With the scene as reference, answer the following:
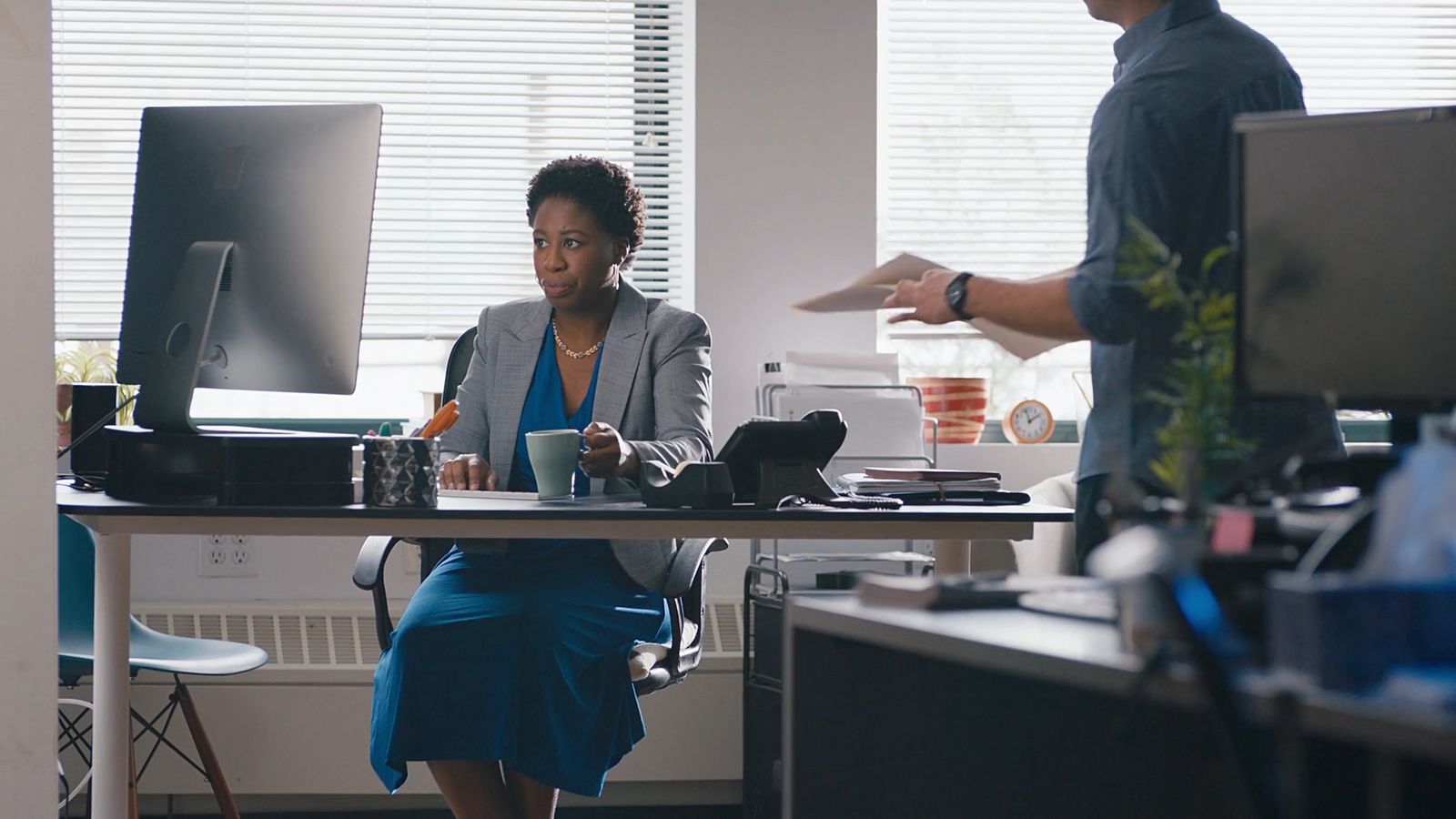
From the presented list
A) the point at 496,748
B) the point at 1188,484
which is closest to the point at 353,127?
the point at 496,748

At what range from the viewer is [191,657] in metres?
2.83

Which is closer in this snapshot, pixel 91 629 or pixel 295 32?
pixel 91 629

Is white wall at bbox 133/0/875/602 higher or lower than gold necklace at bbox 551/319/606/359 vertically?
higher

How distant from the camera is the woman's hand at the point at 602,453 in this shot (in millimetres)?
2188

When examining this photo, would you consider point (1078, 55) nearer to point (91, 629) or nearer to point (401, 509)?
point (401, 509)

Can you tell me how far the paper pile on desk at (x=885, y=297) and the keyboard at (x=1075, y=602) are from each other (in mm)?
727

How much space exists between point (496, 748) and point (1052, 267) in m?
2.17

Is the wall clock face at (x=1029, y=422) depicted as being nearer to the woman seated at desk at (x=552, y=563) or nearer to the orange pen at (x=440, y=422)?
the woman seated at desk at (x=552, y=563)

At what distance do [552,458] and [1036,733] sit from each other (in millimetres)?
881

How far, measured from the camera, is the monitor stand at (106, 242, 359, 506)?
1.98m

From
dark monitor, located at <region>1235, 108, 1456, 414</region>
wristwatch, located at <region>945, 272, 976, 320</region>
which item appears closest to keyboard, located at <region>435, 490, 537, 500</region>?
wristwatch, located at <region>945, 272, 976, 320</region>

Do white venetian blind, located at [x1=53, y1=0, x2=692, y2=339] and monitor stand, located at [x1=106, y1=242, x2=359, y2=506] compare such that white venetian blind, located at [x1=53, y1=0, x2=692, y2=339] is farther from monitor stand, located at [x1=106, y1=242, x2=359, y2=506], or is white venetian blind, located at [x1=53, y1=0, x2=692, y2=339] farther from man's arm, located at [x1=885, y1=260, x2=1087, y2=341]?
man's arm, located at [x1=885, y1=260, x2=1087, y2=341]

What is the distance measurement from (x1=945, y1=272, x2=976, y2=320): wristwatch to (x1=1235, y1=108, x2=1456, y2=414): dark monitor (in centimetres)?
56

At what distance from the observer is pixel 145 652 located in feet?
9.33
